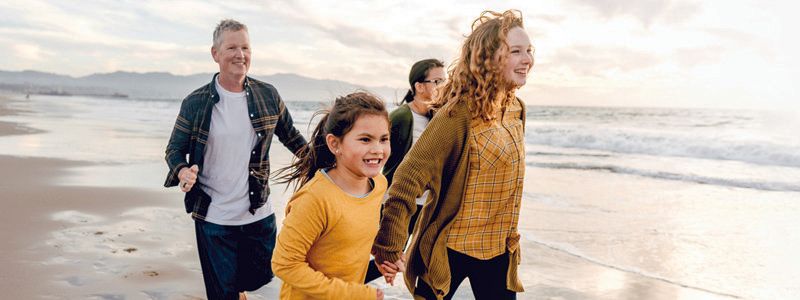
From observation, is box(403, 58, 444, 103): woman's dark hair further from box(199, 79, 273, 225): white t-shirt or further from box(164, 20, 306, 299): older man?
box(199, 79, 273, 225): white t-shirt

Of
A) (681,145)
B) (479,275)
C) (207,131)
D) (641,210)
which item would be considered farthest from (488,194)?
(681,145)

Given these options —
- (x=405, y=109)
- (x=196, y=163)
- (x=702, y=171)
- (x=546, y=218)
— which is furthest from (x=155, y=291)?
(x=702, y=171)

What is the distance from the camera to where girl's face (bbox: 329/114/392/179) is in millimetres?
2203

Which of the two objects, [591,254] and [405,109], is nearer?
[405,109]

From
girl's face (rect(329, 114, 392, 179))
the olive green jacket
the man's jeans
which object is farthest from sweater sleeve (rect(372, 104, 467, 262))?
the man's jeans

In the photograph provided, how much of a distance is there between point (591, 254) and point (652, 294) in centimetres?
121

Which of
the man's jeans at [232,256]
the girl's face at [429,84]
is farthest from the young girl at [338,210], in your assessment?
the girl's face at [429,84]

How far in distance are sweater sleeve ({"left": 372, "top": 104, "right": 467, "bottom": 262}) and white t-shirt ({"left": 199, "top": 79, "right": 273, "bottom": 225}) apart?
1278 millimetres

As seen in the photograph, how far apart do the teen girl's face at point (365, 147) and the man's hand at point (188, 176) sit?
118 centimetres

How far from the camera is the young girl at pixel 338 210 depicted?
2068mm

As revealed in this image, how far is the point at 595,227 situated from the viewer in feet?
25.2

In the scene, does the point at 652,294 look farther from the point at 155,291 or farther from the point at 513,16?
the point at 155,291

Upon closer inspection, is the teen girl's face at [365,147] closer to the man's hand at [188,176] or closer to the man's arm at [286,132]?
the man's hand at [188,176]

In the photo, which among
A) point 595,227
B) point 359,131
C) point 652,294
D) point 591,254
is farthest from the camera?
point 595,227
